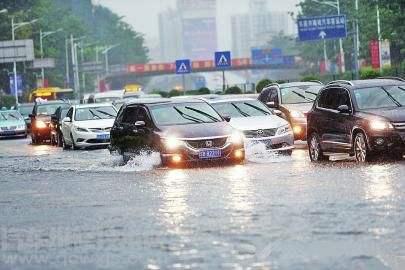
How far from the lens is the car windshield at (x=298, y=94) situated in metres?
28.2

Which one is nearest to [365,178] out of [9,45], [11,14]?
[9,45]

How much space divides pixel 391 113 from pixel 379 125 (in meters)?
0.36

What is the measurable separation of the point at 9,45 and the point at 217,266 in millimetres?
77763

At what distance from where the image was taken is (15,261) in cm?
902

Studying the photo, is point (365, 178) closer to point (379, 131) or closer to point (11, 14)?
point (379, 131)

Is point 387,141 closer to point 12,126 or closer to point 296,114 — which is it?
point 296,114

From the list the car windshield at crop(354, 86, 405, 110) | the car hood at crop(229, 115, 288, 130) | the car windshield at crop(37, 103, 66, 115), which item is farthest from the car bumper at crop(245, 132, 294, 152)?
the car windshield at crop(37, 103, 66, 115)

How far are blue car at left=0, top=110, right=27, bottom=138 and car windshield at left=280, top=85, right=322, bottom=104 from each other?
72.2 ft

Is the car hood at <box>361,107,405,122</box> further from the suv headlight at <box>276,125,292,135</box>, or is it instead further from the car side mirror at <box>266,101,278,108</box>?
the car side mirror at <box>266,101,278,108</box>

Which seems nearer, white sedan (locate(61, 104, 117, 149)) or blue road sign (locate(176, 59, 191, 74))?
white sedan (locate(61, 104, 117, 149))

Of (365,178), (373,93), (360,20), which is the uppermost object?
(360,20)

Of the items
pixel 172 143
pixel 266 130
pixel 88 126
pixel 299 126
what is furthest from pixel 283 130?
pixel 88 126

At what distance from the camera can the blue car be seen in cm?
4762

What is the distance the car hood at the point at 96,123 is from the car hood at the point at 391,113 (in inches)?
546
